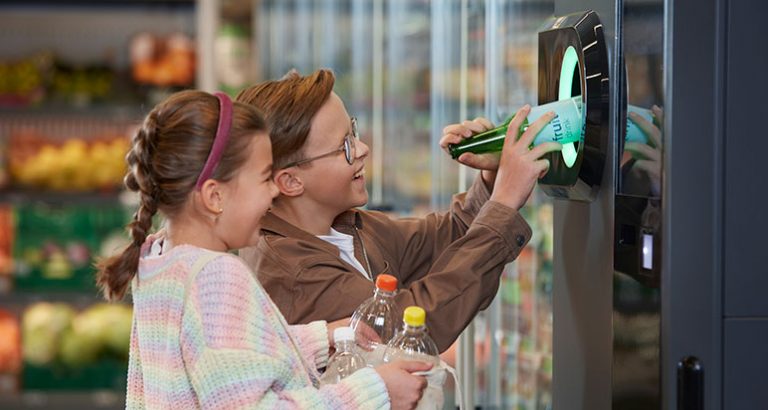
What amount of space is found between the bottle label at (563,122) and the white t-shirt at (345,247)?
418mm

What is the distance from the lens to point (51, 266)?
5.04 meters

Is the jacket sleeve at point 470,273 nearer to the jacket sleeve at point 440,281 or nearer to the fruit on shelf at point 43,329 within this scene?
the jacket sleeve at point 440,281

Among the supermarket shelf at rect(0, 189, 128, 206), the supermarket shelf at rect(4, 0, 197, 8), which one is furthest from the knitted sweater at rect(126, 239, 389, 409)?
the supermarket shelf at rect(4, 0, 197, 8)

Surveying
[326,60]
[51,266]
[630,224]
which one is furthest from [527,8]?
[51,266]

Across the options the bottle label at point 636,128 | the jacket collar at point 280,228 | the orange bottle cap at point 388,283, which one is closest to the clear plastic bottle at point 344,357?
the orange bottle cap at point 388,283

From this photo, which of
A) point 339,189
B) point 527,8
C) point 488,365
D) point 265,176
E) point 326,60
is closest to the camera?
point 265,176

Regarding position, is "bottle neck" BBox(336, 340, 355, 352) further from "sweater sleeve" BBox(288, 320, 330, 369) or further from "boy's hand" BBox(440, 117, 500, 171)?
"boy's hand" BBox(440, 117, 500, 171)

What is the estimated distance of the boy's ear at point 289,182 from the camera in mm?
1986

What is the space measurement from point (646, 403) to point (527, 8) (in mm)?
891

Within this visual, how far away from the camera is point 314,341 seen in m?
1.80

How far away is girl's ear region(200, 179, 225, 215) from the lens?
5.38 feet

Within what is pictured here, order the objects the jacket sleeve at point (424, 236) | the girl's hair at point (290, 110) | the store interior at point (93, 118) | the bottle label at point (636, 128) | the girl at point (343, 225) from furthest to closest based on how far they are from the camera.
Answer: the store interior at point (93, 118)
the jacket sleeve at point (424, 236)
the girl's hair at point (290, 110)
the girl at point (343, 225)
the bottle label at point (636, 128)

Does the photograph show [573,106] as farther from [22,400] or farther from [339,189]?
[22,400]

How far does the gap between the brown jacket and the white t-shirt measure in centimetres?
2
